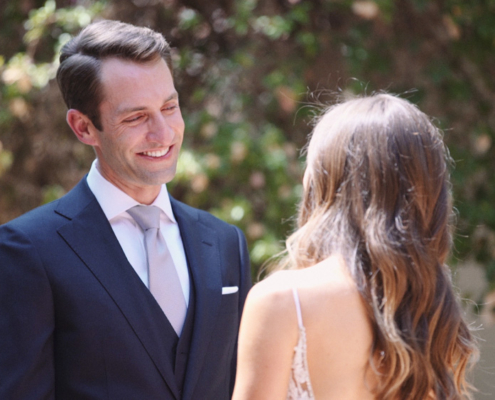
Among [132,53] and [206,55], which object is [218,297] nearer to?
[132,53]

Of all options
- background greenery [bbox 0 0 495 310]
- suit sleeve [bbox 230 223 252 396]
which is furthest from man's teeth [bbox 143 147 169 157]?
background greenery [bbox 0 0 495 310]

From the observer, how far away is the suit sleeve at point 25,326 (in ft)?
4.93

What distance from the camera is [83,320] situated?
5.21 feet

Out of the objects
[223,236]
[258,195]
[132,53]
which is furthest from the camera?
[258,195]

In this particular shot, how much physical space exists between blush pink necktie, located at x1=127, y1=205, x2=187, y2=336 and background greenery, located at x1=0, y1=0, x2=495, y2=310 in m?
1.37

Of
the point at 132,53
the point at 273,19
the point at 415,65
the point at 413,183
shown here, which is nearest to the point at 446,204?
the point at 413,183

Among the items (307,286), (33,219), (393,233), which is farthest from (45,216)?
(393,233)

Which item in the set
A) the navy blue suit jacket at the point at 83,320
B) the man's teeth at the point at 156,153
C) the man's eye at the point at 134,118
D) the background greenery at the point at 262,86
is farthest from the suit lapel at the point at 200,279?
the background greenery at the point at 262,86

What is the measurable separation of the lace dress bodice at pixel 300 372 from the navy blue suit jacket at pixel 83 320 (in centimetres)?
46

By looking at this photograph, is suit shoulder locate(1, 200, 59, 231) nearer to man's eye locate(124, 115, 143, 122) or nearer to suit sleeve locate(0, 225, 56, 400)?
suit sleeve locate(0, 225, 56, 400)

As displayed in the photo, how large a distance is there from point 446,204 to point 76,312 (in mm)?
961

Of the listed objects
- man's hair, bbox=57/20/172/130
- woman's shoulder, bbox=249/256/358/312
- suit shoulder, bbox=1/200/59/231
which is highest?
man's hair, bbox=57/20/172/130

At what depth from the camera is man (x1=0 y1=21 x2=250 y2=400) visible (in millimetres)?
1566

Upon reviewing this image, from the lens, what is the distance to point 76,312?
159 centimetres
